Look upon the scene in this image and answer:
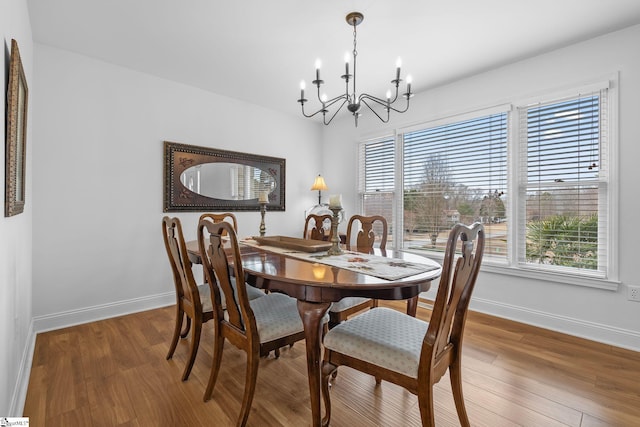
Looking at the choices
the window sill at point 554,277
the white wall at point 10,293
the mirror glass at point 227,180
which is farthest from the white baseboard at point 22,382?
the window sill at point 554,277

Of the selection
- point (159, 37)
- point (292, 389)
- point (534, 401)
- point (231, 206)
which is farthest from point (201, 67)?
point (534, 401)

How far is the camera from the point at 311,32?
2.41 meters

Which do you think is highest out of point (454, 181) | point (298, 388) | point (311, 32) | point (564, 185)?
point (311, 32)

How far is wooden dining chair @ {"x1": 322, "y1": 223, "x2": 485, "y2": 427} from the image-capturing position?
1184 mm

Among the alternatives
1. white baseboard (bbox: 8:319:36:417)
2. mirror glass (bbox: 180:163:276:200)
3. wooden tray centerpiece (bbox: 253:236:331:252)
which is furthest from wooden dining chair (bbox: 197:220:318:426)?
mirror glass (bbox: 180:163:276:200)

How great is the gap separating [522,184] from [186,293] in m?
3.05

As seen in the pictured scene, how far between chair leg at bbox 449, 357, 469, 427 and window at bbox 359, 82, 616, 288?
1894mm

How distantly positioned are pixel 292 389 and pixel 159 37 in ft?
9.29

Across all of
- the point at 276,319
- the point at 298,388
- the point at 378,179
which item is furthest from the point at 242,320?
the point at 378,179

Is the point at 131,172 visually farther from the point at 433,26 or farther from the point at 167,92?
the point at 433,26

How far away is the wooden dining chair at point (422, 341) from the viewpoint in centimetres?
118

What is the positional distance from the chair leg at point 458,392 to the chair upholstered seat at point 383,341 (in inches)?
8.6

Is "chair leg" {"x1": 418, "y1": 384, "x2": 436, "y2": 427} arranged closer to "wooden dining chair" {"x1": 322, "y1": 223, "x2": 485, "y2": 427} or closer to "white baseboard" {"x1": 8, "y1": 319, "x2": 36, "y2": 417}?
"wooden dining chair" {"x1": 322, "y1": 223, "x2": 485, "y2": 427}

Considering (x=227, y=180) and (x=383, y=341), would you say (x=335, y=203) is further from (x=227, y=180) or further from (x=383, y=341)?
(x=227, y=180)
